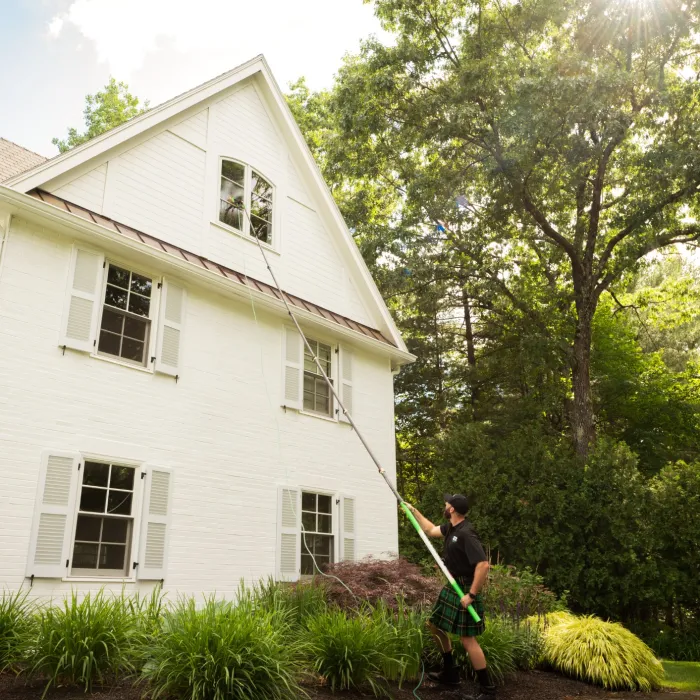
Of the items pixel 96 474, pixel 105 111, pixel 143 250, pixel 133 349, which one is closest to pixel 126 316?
pixel 133 349

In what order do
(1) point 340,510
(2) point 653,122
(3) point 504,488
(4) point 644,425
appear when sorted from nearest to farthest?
(1) point 340,510 < (3) point 504,488 < (2) point 653,122 < (4) point 644,425

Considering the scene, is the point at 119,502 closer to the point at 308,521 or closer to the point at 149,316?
the point at 149,316

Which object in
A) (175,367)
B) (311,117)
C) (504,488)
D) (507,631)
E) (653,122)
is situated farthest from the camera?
(311,117)

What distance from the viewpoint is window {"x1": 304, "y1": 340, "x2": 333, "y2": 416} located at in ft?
39.4

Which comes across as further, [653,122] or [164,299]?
[653,122]

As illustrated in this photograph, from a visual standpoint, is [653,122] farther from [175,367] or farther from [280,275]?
[175,367]

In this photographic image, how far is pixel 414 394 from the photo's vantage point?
2472cm

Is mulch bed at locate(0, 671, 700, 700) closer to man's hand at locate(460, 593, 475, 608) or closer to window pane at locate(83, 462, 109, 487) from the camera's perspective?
man's hand at locate(460, 593, 475, 608)

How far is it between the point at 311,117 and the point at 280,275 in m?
14.0

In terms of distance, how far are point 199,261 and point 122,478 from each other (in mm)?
3592

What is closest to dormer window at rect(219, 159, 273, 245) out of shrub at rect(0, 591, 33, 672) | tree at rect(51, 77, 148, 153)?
shrub at rect(0, 591, 33, 672)

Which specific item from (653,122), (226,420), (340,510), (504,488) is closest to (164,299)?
(226,420)

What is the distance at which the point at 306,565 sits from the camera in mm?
11000

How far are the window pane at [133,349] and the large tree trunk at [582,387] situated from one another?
1220 cm
